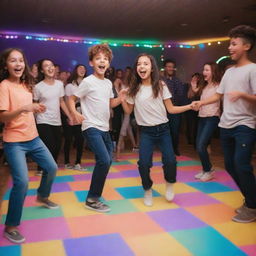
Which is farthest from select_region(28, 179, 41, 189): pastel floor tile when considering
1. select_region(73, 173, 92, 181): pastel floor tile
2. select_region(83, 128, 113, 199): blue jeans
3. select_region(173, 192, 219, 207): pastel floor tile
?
select_region(173, 192, 219, 207): pastel floor tile

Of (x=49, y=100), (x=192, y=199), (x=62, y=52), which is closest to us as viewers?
(x=192, y=199)

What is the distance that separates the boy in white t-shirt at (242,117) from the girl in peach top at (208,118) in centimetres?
141

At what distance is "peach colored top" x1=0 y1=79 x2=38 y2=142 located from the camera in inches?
116

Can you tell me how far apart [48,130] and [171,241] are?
2827 mm

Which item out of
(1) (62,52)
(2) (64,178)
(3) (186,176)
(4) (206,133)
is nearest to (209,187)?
(3) (186,176)

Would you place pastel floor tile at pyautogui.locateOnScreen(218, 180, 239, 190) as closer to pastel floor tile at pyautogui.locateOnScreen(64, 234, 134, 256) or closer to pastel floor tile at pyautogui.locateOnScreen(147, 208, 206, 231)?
pastel floor tile at pyautogui.locateOnScreen(147, 208, 206, 231)

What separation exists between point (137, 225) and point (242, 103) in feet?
5.18

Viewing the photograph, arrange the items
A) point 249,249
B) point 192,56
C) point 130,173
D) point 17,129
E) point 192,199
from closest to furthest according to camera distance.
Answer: point 249,249, point 17,129, point 192,199, point 130,173, point 192,56

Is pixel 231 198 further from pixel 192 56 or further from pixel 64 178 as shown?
pixel 192 56

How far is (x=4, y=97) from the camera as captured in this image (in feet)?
9.58

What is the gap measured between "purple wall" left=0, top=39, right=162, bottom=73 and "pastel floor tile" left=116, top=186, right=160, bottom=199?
Answer: 9.07 meters

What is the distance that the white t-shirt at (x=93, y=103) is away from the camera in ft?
11.8

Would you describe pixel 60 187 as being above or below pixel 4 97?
below

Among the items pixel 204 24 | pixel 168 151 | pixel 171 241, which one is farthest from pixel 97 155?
pixel 204 24
